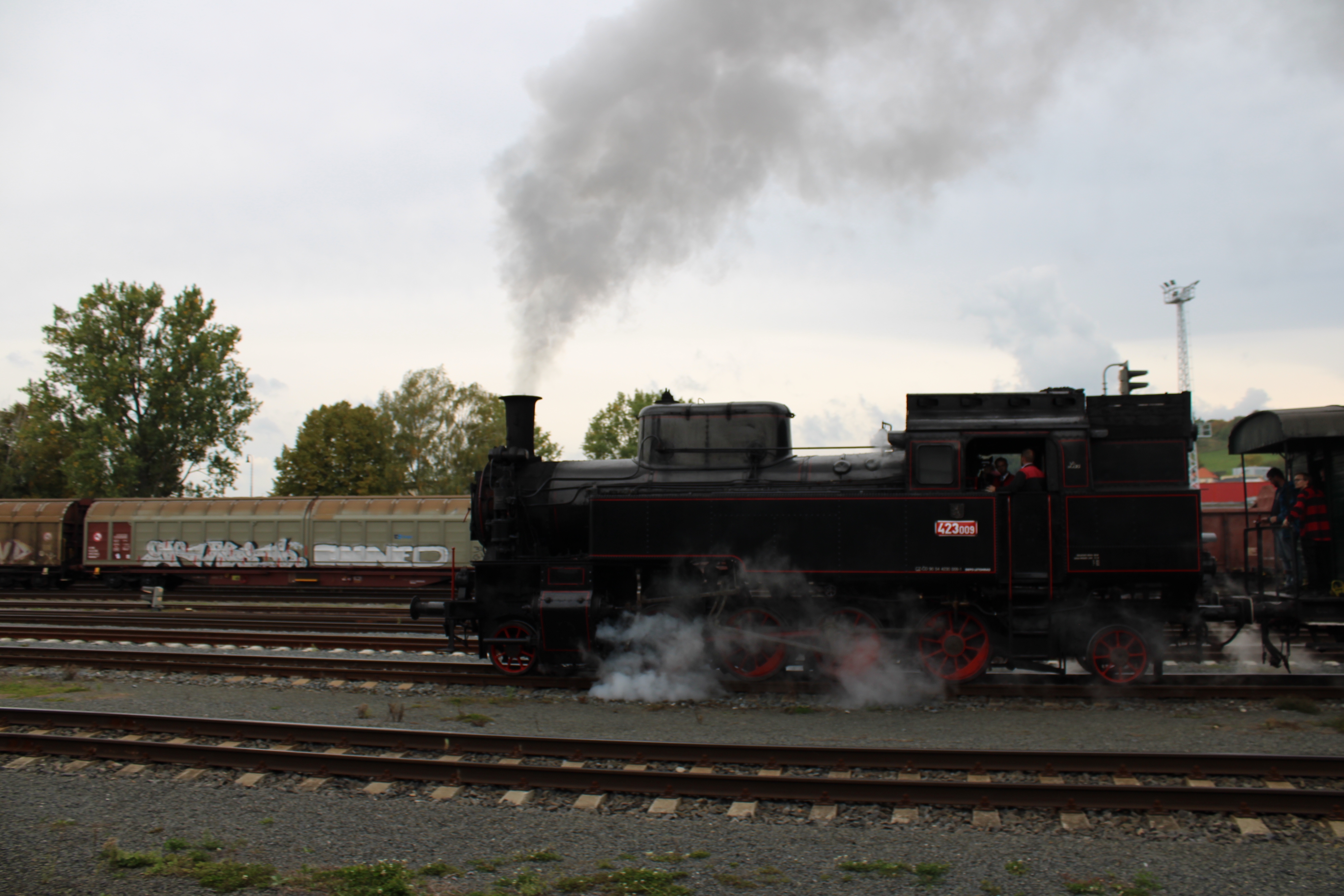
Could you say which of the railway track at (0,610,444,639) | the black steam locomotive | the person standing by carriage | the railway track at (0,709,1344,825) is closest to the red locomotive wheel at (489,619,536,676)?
the black steam locomotive

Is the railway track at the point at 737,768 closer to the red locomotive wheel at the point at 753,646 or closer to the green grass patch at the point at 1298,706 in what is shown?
the red locomotive wheel at the point at 753,646

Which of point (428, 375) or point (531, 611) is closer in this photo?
point (531, 611)

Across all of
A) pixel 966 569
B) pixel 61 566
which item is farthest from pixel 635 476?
pixel 61 566

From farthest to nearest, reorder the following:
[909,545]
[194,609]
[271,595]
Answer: [271,595]
[194,609]
[909,545]

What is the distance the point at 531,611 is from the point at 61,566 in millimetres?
22136

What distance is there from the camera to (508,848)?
A: 17.3 feet

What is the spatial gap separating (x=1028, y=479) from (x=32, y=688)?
1155 centimetres

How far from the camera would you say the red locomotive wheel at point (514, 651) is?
33.8 ft

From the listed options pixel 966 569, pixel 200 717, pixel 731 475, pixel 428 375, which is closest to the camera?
pixel 200 717

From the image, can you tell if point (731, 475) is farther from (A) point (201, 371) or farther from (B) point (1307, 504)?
(A) point (201, 371)

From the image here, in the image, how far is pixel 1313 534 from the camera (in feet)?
30.4

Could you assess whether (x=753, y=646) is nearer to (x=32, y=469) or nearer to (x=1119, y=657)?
(x=1119, y=657)

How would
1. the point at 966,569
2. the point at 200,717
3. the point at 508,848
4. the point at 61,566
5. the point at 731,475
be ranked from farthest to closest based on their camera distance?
1. the point at 61,566
2. the point at 731,475
3. the point at 966,569
4. the point at 200,717
5. the point at 508,848

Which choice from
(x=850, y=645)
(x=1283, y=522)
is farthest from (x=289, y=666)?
(x=1283, y=522)
